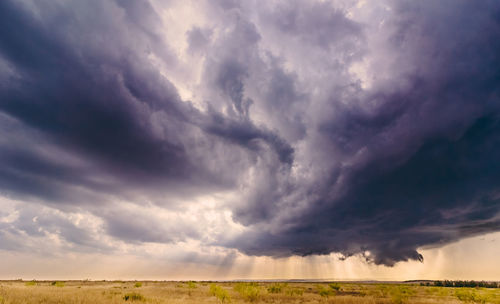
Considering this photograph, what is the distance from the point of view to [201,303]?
75.2ft

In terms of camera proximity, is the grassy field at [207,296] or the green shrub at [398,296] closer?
the grassy field at [207,296]

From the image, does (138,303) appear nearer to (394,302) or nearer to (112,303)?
(112,303)

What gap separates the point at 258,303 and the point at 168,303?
10.2 m

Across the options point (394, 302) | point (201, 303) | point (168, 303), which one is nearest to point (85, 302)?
point (168, 303)

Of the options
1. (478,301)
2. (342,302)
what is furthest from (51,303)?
(478,301)

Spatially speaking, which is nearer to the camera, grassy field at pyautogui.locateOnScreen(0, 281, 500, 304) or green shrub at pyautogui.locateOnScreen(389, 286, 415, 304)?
grassy field at pyautogui.locateOnScreen(0, 281, 500, 304)

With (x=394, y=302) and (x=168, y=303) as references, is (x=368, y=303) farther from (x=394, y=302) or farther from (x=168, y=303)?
(x=168, y=303)

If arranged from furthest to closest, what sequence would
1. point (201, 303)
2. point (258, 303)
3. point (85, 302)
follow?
point (258, 303) → point (201, 303) → point (85, 302)

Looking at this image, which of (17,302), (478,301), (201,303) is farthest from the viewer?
(478,301)

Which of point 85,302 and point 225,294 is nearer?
point 85,302

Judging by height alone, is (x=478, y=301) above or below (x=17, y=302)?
below

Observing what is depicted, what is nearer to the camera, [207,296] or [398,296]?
[398,296]

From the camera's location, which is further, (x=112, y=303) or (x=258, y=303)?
(x=258, y=303)

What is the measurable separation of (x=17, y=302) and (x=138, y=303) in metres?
7.68
